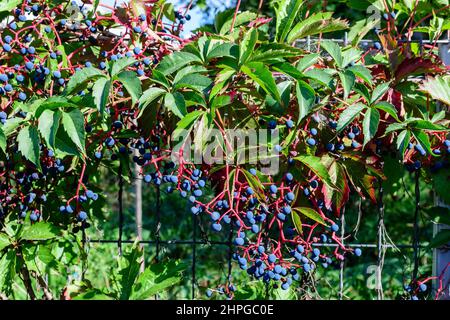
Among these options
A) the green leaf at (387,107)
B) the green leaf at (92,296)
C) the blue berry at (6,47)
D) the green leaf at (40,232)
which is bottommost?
the green leaf at (92,296)

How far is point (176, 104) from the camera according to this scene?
1.69 metres

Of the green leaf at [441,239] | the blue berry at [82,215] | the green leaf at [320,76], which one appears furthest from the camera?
the green leaf at [441,239]

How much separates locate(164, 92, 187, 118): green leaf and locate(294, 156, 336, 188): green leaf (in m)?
0.38

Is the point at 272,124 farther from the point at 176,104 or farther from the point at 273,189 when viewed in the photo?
the point at 176,104

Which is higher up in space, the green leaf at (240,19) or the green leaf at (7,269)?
the green leaf at (240,19)

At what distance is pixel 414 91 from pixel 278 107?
0.47 metres

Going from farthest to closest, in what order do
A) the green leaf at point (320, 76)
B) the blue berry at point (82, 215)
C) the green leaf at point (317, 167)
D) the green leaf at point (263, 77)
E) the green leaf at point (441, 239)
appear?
the green leaf at point (441, 239) → the blue berry at point (82, 215) → the green leaf at point (317, 167) → the green leaf at point (320, 76) → the green leaf at point (263, 77)

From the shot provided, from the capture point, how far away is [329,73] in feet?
5.84

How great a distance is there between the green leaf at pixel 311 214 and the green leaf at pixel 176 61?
53 centimetres

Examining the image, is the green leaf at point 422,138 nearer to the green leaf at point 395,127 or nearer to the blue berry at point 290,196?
the green leaf at point 395,127

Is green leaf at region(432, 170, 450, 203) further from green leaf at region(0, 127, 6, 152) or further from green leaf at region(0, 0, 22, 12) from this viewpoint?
green leaf at region(0, 0, 22, 12)

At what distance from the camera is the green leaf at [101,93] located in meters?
1.63

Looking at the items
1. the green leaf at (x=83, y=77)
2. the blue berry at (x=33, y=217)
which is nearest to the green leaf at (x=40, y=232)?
the blue berry at (x=33, y=217)

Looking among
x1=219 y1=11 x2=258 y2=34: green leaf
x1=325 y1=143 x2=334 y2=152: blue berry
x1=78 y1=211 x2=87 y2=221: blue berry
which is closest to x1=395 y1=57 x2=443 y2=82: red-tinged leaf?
x1=325 y1=143 x2=334 y2=152: blue berry
